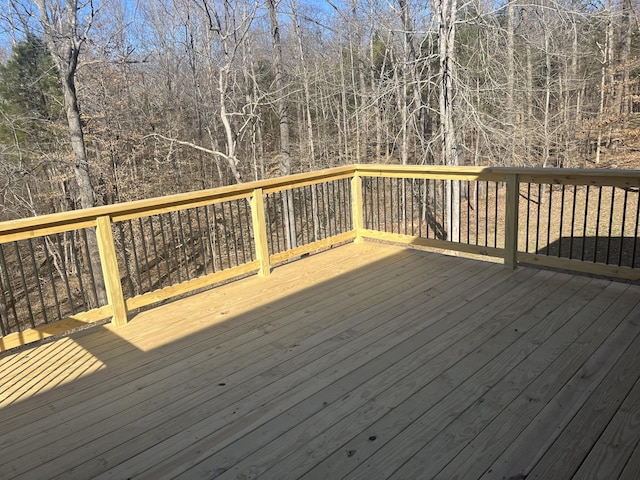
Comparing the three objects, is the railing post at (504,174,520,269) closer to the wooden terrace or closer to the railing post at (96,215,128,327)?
Result: the wooden terrace

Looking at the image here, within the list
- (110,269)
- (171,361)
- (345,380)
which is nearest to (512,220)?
(345,380)

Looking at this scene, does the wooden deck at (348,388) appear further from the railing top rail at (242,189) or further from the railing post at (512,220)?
the railing top rail at (242,189)

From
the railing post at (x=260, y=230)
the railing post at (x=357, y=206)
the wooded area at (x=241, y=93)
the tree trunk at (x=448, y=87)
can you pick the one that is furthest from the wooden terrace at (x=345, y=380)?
the wooded area at (x=241, y=93)


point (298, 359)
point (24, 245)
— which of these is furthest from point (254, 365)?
point (24, 245)

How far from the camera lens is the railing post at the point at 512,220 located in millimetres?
3869

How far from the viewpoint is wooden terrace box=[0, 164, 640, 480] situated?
6.10 ft

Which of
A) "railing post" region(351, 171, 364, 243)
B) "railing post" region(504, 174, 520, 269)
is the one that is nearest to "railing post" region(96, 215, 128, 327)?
"railing post" region(351, 171, 364, 243)

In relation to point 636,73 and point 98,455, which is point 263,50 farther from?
point 98,455

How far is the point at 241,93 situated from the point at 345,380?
11.8m

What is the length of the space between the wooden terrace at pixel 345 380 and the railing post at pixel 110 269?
14mm

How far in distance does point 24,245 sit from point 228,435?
1270 cm

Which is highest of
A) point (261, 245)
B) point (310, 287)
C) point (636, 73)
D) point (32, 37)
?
point (32, 37)

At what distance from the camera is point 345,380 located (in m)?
2.44

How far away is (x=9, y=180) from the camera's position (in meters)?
9.86
